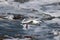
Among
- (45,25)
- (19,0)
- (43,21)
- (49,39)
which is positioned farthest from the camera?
(19,0)

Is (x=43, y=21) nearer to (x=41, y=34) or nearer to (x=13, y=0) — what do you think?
(x=41, y=34)

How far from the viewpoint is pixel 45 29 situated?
6.73 metres

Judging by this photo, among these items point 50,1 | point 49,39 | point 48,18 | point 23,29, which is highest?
point 50,1

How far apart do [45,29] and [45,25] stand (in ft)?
1.55

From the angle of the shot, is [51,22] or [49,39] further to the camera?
Result: [51,22]

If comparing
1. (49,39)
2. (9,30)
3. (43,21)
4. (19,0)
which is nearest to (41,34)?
(49,39)

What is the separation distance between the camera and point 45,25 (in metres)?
7.20

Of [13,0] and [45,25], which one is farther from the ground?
[13,0]

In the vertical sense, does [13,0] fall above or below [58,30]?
above

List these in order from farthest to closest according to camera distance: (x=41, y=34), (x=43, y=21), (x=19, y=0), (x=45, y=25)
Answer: (x=19, y=0), (x=43, y=21), (x=45, y=25), (x=41, y=34)

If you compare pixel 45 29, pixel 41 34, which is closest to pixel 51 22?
pixel 45 29

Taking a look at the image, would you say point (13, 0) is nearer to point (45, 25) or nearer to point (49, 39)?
point (45, 25)

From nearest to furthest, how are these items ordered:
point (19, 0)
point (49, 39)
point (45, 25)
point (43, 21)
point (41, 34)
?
point (49, 39)
point (41, 34)
point (45, 25)
point (43, 21)
point (19, 0)

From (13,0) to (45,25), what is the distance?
19.1ft
